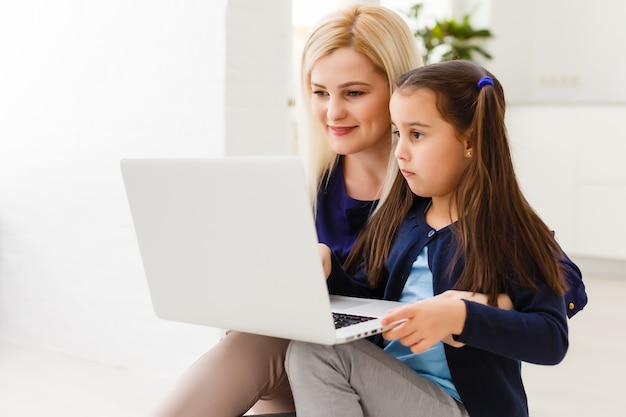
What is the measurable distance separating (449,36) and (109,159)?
9.43 ft

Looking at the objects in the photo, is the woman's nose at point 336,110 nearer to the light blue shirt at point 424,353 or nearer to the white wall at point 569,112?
the light blue shirt at point 424,353

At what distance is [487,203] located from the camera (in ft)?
3.90

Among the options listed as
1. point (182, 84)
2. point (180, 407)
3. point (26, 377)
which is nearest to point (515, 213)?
point (180, 407)

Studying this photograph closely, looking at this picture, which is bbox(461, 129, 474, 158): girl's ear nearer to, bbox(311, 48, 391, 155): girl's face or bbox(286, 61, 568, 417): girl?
bbox(286, 61, 568, 417): girl

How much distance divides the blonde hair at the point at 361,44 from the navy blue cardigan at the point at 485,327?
0.28m

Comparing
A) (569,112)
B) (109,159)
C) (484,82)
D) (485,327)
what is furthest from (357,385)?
(569,112)

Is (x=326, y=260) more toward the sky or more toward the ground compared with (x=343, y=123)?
more toward the ground

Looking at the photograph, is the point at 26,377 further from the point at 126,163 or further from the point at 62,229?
the point at 126,163

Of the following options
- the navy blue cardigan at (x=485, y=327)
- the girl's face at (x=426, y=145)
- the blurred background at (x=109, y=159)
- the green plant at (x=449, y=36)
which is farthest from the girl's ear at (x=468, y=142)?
the green plant at (x=449, y=36)

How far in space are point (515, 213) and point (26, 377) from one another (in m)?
1.69

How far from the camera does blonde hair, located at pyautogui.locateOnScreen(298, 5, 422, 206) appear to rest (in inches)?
58.2

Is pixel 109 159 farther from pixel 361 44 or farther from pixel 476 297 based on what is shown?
pixel 476 297

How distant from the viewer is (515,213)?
46.7 inches

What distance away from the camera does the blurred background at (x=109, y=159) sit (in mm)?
A: 2219
